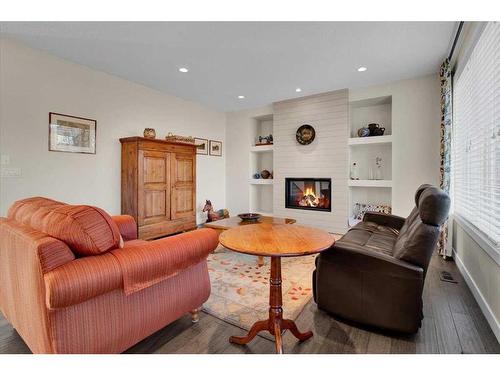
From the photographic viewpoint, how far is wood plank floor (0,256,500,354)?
4.99 feet

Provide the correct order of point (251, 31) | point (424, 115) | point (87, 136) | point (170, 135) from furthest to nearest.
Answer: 1. point (170, 135)
2. point (424, 115)
3. point (87, 136)
4. point (251, 31)

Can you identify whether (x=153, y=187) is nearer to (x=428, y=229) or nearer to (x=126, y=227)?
(x=126, y=227)

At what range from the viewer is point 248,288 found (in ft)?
7.70

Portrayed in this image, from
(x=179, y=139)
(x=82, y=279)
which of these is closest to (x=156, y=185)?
(x=179, y=139)

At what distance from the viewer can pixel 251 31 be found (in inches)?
102

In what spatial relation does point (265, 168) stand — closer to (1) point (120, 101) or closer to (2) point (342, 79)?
(2) point (342, 79)

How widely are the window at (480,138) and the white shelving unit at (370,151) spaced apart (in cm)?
121

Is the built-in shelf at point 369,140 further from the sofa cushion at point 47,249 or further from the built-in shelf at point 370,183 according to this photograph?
the sofa cushion at point 47,249

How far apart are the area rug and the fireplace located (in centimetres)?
174

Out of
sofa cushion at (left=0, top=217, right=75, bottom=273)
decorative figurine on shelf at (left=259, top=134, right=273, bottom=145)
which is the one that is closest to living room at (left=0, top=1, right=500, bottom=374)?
sofa cushion at (left=0, top=217, right=75, bottom=273)

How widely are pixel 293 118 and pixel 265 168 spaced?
143cm

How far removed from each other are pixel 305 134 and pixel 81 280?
14.2ft

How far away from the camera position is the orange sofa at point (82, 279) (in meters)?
1.13
